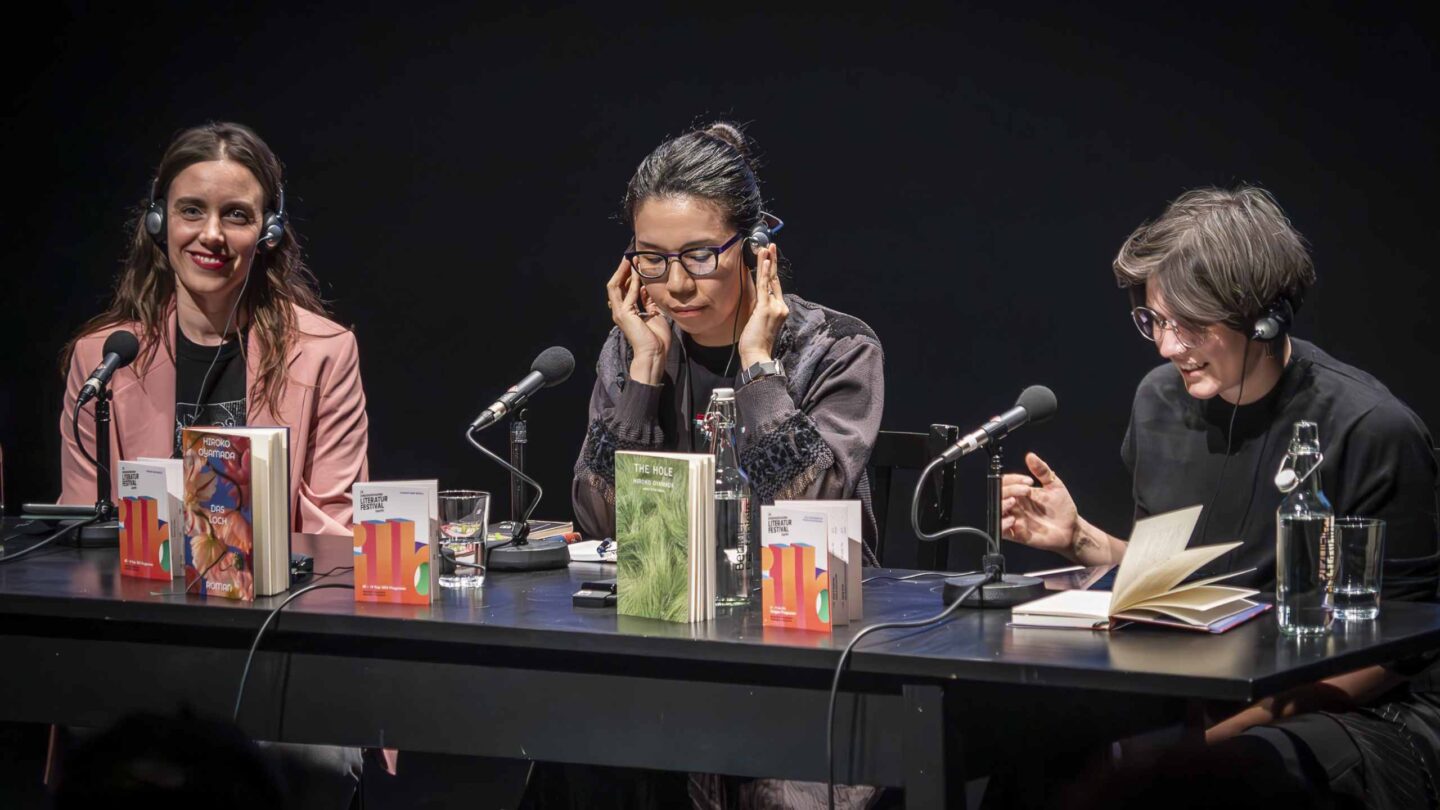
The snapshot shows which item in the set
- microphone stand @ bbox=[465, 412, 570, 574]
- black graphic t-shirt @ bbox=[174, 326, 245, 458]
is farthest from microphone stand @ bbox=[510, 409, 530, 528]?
black graphic t-shirt @ bbox=[174, 326, 245, 458]

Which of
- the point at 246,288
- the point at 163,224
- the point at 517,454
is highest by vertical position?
the point at 163,224

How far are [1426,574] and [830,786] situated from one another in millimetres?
997

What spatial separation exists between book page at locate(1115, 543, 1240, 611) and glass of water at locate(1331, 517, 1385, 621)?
0.47 ft

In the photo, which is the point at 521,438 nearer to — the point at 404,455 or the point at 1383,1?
the point at 404,455

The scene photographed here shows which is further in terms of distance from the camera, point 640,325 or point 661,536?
point 640,325

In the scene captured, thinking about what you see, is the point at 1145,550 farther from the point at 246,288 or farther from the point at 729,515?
the point at 246,288

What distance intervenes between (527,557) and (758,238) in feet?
2.57

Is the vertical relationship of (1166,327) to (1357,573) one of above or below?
above

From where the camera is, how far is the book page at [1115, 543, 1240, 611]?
1882mm

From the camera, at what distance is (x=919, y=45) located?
378cm

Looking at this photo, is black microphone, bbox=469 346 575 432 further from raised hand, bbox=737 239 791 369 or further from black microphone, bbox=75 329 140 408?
→ black microphone, bbox=75 329 140 408

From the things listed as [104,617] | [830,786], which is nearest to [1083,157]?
[830,786]

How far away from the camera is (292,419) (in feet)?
10.2

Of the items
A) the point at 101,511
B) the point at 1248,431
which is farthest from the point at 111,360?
the point at 1248,431
